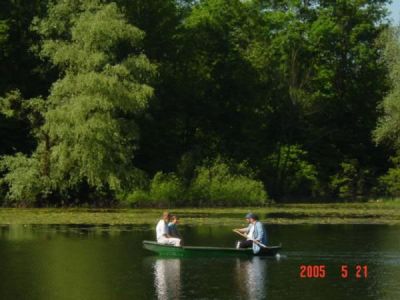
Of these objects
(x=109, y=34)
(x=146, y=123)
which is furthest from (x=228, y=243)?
(x=146, y=123)

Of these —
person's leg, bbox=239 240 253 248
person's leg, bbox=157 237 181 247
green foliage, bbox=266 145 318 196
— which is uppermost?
green foliage, bbox=266 145 318 196

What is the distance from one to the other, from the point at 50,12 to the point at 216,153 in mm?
17946

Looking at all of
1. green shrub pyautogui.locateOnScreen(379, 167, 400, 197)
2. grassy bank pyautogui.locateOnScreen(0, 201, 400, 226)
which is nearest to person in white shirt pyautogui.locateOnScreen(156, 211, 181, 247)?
grassy bank pyautogui.locateOnScreen(0, 201, 400, 226)


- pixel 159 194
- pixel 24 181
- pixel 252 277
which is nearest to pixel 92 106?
pixel 24 181

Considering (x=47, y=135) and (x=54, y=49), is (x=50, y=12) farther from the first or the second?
(x=47, y=135)

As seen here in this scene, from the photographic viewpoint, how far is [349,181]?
76062 mm

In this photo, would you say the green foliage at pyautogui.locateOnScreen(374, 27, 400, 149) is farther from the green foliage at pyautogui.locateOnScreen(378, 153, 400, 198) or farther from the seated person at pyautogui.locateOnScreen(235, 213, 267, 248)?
the seated person at pyautogui.locateOnScreen(235, 213, 267, 248)

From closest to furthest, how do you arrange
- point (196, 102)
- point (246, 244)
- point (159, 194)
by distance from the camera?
point (246, 244)
point (159, 194)
point (196, 102)

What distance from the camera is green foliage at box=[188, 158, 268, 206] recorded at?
193ft

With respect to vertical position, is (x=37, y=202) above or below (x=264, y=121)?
below

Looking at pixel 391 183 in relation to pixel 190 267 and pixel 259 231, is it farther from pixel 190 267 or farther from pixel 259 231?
pixel 190 267

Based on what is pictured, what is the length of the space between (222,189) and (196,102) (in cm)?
1542

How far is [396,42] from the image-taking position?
6575 centimetres

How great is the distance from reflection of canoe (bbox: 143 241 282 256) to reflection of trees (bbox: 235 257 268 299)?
13.2 inches
